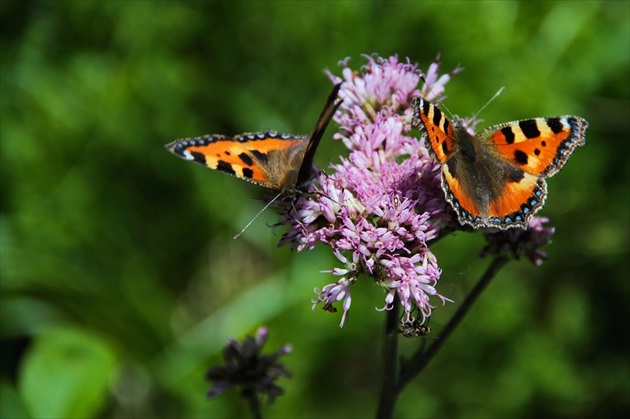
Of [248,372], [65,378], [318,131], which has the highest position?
[318,131]

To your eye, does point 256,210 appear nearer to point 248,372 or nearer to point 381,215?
point 248,372

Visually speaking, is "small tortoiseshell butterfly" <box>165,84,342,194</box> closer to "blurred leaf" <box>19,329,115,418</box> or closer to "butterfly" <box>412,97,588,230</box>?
"butterfly" <box>412,97,588,230</box>

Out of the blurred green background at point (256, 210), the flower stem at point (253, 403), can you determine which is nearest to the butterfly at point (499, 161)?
the flower stem at point (253, 403)

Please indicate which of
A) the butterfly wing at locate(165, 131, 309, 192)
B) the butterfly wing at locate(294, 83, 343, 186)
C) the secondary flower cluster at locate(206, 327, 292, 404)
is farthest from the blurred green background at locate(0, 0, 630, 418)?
the butterfly wing at locate(294, 83, 343, 186)

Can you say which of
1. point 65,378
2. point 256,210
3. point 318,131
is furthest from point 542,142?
point 256,210

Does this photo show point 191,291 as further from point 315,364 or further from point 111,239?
point 315,364

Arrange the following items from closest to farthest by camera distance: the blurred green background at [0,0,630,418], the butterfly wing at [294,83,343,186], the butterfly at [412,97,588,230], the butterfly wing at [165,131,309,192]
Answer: the butterfly wing at [294,83,343,186] < the butterfly at [412,97,588,230] < the butterfly wing at [165,131,309,192] < the blurred green background at [0,0,630,418]

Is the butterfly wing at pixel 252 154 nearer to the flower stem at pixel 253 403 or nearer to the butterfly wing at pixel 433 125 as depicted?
the butterfly wing at pixel 433 125
